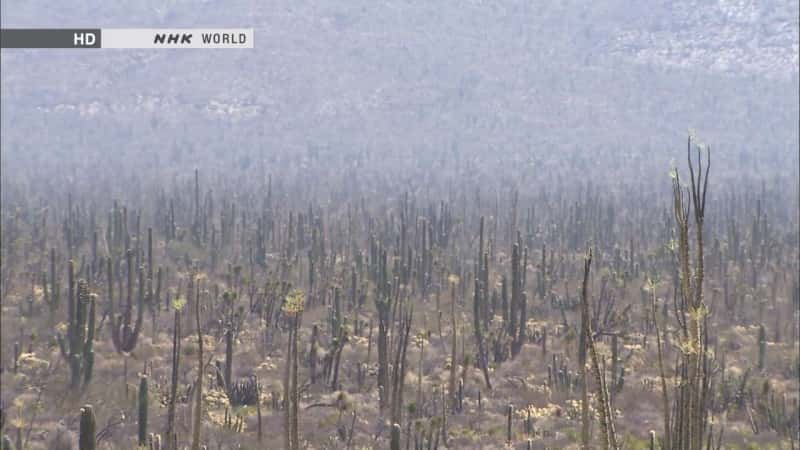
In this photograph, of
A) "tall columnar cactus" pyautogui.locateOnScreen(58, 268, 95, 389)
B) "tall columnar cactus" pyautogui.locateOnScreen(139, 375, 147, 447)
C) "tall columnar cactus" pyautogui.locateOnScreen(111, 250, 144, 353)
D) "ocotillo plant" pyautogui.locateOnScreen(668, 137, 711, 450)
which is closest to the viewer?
"ocotillo plant" pyautogui.locateOnScreen(668, 137, 711, 450)

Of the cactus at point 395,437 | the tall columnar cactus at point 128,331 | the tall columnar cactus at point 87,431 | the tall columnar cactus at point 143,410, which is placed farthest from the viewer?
the tall columnar cactus at point 128,331

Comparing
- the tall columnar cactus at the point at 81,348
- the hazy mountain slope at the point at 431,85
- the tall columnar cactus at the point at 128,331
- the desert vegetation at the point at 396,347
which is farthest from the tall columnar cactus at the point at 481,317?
the hazy mountain slope at the point at 431,85

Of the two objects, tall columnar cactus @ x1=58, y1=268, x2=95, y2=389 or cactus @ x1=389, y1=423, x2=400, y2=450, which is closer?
cactus @ x1=389, y1=423, x2=400, y2=450

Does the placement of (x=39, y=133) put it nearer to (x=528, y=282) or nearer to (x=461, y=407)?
(x=528, y=282)

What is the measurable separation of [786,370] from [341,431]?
10.8 metres

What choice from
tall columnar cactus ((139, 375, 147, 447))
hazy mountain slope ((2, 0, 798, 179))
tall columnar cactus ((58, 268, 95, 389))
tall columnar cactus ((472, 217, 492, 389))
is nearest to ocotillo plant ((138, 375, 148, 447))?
tall columnar cactus ((139, 375, 147, 447))

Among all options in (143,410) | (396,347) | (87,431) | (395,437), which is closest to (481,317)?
(396,347)

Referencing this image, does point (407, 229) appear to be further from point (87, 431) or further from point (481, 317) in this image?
point (87, 431)

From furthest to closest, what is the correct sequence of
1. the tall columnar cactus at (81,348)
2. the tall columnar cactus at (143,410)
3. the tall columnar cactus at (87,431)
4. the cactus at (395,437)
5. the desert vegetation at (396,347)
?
the tall columnar cactus at (81,348), the tall columnar cactus at (143,410), the desert vegetation at (396,347), the cactus at (395,437), the tall columnar cactus at (87,431)

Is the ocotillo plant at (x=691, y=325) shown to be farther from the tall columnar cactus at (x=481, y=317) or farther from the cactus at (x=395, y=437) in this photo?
the tall columnar cactus at (x=481, y=317)

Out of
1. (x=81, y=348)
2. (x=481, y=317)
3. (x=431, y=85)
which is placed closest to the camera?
(x=81, y=348)

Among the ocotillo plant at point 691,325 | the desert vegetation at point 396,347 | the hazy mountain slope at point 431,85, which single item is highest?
the hazy mountain slope at point 431,85

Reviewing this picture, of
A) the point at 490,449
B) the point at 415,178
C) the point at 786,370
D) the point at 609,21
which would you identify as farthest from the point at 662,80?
the point at 490,449

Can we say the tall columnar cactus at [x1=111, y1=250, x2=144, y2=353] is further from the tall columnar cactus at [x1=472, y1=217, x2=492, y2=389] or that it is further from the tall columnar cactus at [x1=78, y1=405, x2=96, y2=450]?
the tall columnar cactus at [x1=78, y1=405, x2=96, y2=450]
